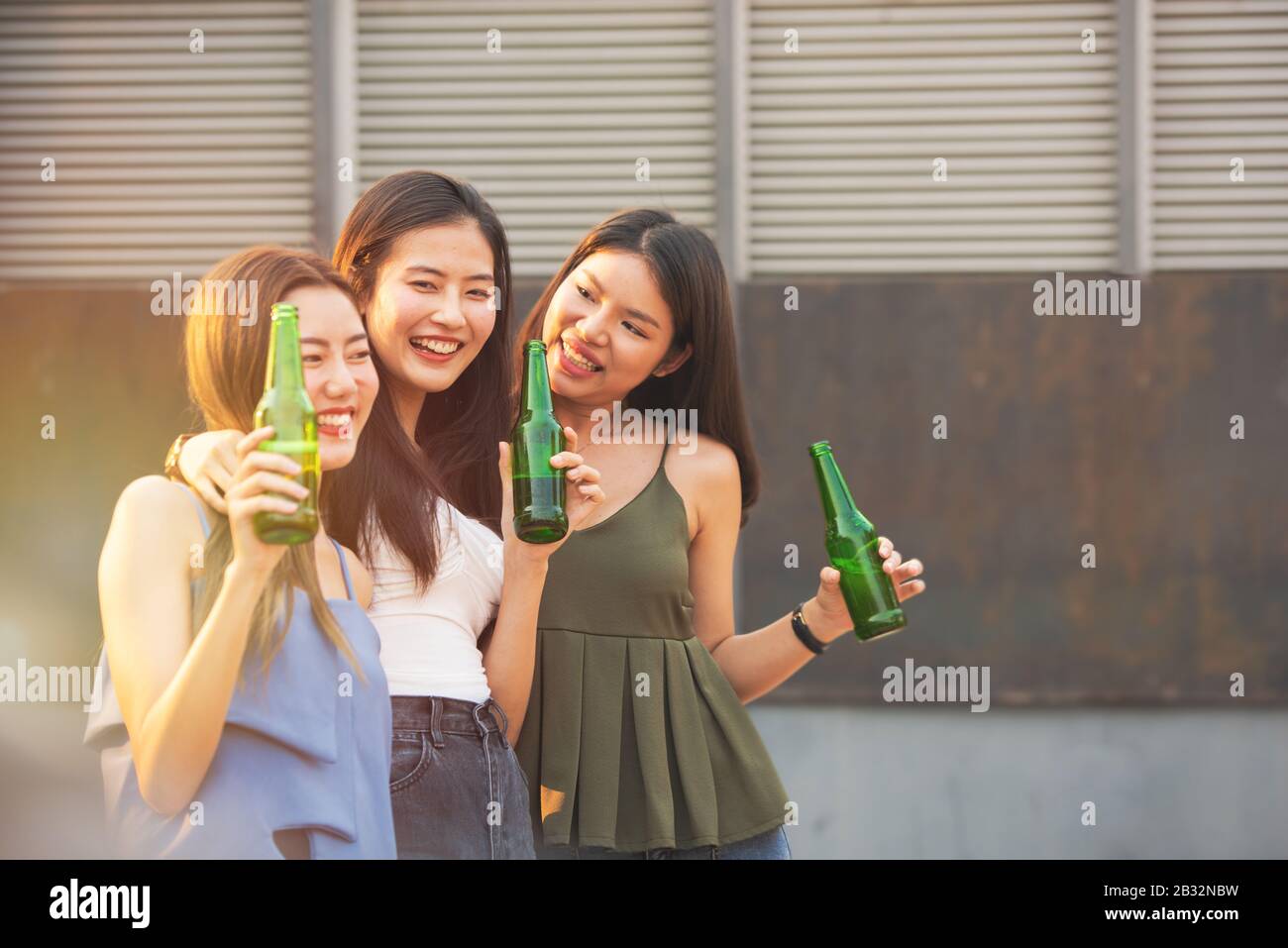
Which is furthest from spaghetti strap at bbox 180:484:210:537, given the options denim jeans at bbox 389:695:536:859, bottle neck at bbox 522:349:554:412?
bottle neck at bbox 522:349:554:412

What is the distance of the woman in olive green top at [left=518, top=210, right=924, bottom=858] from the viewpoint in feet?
7.88

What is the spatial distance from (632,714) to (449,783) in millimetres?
441

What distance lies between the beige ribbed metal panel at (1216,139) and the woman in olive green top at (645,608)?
3.47 meters

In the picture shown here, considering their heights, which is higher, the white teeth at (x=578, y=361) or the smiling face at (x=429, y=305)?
the smiling face at (x=429, y=305)

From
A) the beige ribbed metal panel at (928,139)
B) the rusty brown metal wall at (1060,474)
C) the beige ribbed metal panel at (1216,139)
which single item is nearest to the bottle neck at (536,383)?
the rusty brown metal wall at (1060,474)

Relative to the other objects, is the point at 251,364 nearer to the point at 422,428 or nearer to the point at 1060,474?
the point at 422,428

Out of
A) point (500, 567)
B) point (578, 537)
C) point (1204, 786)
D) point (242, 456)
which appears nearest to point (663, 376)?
point (578, 537)

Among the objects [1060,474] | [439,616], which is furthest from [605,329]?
[1060,474]

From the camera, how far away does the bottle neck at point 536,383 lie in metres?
2.29

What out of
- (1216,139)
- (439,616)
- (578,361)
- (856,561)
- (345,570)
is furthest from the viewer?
(1216,139)

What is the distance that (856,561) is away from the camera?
2.53 m

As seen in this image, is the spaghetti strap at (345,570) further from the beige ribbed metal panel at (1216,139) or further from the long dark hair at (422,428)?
the beige ribbed metal panel at (1216,139)
